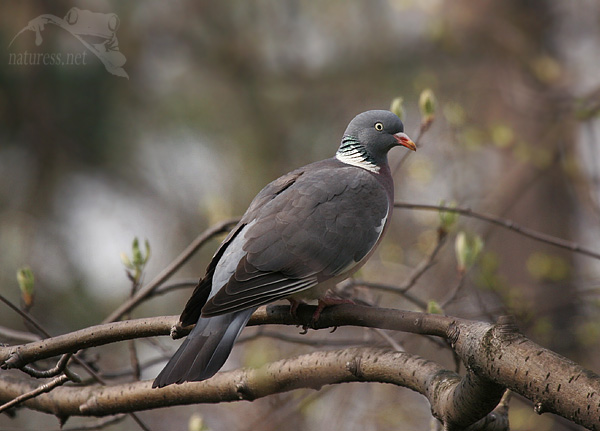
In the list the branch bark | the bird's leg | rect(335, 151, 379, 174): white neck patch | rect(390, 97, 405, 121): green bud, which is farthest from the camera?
rect(390, 97, 405, 121): green bud

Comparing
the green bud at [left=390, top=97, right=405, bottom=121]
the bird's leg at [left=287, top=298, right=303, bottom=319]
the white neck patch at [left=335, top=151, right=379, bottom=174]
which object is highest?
the green bud at [left=390, top=97, right=405, bottom=121]

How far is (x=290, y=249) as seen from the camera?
122 inches

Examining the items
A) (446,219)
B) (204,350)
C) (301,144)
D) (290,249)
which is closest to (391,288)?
(446,219)

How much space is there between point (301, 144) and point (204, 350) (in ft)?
20.6

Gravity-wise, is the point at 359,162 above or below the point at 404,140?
below

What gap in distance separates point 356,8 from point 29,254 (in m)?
4.86

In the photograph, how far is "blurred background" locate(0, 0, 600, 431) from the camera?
518cm

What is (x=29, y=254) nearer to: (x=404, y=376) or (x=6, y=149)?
(x=6, y=149)

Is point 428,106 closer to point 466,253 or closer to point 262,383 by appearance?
point 466,253

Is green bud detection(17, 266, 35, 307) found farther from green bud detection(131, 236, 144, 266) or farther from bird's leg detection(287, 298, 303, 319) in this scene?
bird's leg detection(287, 298, 303, 319)

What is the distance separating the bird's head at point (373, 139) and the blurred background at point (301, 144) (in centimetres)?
73

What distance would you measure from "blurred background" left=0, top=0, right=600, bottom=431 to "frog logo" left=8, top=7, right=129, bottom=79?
0.04 meters

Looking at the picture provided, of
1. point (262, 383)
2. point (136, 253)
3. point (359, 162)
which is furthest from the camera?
point (359, 162)

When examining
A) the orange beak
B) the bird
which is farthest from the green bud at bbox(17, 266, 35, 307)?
the orange beak
